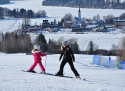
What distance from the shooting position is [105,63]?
404 inches

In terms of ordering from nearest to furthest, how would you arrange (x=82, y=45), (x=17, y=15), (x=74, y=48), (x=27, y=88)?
1. (x=27, y=88)
2. (x=74, y=48)
3. (x=82, y=45)
4. (x=17, y=15)

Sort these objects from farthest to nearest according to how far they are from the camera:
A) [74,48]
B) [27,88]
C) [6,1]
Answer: [6,1]
[74,48]
[27,88]

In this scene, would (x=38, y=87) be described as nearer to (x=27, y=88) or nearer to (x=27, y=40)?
(x=27, y=88)

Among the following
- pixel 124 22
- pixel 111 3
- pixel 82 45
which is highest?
pixel 111 3

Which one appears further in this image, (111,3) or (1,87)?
(111,3)

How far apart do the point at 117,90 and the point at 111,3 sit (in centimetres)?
12338

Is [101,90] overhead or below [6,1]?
below

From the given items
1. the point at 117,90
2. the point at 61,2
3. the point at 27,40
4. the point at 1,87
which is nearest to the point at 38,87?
the point at 1,87

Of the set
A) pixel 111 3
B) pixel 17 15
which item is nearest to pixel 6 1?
pixel 17 15

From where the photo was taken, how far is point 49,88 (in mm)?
3193

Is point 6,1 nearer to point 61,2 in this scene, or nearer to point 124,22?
point 61,2

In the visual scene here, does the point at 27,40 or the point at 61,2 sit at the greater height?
the point at 61,2

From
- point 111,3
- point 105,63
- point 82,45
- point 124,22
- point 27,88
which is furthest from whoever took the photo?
point 111,3

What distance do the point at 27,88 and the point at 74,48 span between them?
22.4 metres
